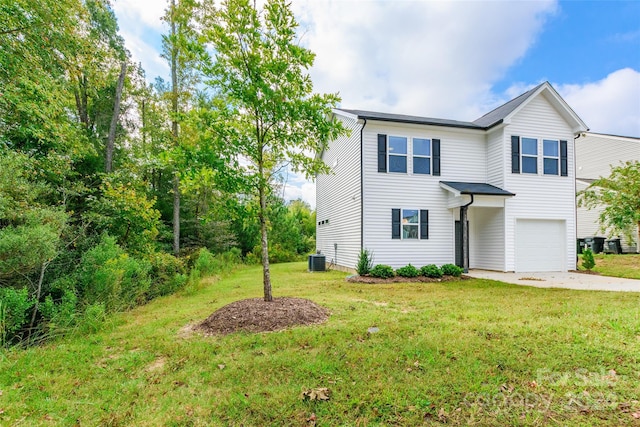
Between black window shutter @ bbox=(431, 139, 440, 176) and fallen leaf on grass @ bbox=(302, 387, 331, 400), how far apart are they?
10.5 meters

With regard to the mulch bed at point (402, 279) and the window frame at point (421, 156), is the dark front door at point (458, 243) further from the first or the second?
the window frame at point (421, 156)

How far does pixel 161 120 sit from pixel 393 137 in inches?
428

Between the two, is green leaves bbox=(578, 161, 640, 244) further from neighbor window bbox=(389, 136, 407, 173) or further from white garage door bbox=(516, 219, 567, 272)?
neighbor window bbox=(389, 136, 407, 173)

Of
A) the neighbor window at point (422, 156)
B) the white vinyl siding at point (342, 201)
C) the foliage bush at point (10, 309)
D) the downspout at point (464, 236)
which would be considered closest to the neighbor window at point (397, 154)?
the neighbor window at point (422, 156)

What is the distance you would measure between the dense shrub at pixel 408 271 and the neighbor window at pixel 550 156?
707 centimetres

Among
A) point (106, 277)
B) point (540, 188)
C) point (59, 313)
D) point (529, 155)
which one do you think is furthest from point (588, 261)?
point (59, 313)

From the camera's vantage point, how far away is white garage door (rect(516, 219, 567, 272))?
11539 mm

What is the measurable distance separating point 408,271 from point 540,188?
22.0ft

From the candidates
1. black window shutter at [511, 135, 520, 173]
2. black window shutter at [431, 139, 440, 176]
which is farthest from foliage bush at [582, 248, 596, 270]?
black window shutter at [431, 139, 440, 176]

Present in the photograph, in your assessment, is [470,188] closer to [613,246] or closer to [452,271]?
[452,271]

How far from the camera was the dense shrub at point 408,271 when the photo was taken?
1002cm

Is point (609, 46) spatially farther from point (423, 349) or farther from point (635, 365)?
point (423, 349)

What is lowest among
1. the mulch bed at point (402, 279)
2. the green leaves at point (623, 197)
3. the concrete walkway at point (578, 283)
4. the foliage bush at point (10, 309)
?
the mulch bed at point (402, 279)

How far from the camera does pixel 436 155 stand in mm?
11578
